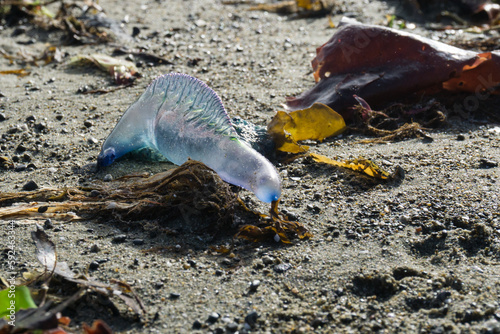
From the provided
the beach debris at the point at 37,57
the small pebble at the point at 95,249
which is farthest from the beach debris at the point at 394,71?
the beach debris at the point at 37,57

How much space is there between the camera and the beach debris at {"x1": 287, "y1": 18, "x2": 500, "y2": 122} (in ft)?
9.88

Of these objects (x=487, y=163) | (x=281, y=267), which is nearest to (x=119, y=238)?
(x=281, y=267)

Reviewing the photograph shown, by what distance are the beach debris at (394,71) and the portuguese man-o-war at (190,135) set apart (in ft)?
2.91

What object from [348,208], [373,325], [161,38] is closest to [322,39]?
[161,38]

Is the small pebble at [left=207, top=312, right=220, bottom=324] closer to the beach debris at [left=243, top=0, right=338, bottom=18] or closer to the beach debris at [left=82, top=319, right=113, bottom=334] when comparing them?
the beach debris at [left=82, top=319, right=113, bottom=334]

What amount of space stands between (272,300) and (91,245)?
70 centimetres

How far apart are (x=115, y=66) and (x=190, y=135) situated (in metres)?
1.65

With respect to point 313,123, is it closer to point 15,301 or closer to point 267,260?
point 267,260

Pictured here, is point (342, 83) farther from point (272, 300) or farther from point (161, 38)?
point (161, 38)

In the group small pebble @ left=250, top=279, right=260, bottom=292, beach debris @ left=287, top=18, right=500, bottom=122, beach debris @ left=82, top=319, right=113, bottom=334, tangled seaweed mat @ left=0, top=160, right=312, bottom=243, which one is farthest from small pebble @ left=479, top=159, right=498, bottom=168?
beach debris @ left=82, top=319, right=113, bottom=334

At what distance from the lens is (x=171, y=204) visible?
2.22 m

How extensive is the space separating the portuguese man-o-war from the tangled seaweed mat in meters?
0.08

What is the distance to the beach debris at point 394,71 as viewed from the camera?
9.88ft

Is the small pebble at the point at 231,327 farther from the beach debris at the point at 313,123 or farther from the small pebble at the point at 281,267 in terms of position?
the beach debris at the point at 313,123
